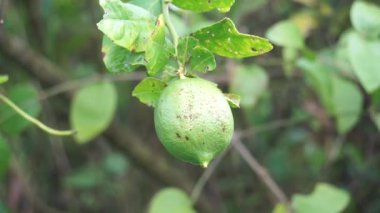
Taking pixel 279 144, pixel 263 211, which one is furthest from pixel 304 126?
pixel 263 211

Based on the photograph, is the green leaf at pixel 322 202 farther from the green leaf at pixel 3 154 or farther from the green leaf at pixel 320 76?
the green leaf at pixel 3 154

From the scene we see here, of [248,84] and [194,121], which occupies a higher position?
[194,121]

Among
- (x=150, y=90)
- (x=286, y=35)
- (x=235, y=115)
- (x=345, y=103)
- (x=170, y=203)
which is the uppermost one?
(x=150, y=90)

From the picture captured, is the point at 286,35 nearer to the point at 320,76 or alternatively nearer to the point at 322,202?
the point at 320,76

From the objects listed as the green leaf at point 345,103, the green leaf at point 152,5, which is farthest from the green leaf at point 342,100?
the green leaf at point 152,5

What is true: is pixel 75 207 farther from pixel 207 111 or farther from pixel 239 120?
pixel 207 111

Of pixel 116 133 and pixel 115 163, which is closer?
pixel 116 133

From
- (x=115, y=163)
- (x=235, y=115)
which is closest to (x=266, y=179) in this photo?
(x=235, y=115)
